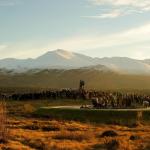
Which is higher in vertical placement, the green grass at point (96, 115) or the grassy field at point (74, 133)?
the green grass at point (96, 115)

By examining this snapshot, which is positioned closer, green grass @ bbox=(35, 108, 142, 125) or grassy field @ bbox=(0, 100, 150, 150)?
grassy field @ bbox=(0, 100, 150, 150)

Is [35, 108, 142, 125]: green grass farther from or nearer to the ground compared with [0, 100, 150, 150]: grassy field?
farther from the ground

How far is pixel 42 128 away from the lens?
48.6 m

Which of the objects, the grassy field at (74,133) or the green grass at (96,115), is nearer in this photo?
the grassy field at (74,133)

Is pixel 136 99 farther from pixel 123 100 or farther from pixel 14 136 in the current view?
pixel 14 136

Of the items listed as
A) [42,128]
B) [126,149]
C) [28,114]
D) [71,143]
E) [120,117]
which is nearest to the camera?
[126,149]

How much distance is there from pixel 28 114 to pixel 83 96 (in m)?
21.1

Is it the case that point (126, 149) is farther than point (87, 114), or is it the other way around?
point (87, 114)

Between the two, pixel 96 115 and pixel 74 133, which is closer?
pixel 74 133

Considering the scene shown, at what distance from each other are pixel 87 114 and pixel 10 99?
3795cm

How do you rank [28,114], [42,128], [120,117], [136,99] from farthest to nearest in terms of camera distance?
[136,99] < [28,114] < [120,117] < [42,128]

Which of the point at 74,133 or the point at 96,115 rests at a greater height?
the point at 96,115

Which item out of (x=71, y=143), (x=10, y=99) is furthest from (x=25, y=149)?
(x=10, y=99)

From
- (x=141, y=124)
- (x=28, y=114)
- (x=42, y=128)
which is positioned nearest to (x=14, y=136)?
(x=42, y=128)
